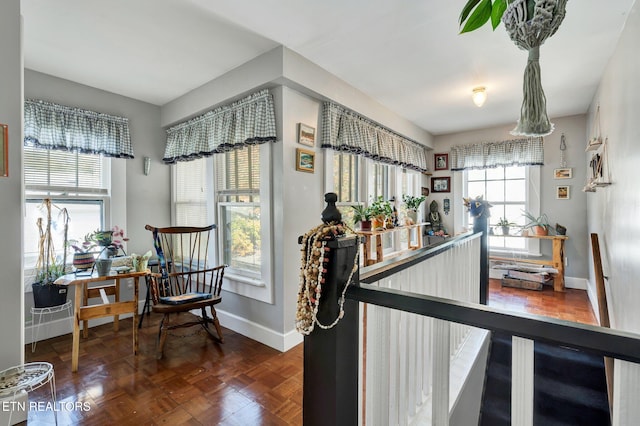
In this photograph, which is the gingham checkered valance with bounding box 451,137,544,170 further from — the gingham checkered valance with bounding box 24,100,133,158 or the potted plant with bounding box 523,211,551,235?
the gingham checkered valance with bounding box 24,100,133,158

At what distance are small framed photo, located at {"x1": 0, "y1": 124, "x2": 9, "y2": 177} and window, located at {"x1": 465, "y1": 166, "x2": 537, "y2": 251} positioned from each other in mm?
5263

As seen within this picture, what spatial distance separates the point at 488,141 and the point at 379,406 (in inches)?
191

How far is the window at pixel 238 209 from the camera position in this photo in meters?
2.61

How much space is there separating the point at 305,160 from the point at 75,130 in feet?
7.57

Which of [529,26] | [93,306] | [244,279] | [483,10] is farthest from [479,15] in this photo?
[93,306]

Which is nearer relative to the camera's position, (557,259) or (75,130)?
(75,130)

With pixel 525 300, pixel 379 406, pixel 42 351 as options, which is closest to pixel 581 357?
pixel 525 300

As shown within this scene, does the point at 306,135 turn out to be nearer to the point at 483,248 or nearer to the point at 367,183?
the point at 367,183

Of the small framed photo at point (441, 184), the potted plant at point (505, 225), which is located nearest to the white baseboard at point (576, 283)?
the potted plant at point (505, 225)

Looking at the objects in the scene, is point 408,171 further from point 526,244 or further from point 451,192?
point 526,244

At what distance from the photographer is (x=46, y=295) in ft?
8.21

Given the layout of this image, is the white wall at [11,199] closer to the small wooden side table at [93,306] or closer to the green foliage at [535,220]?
the small wooden side table at [93,306]

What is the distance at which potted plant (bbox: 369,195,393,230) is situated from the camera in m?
3.52

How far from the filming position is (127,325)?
3.05 meters
